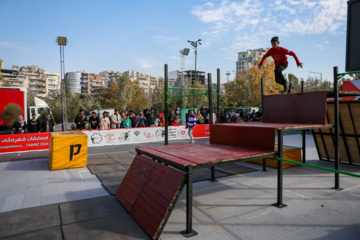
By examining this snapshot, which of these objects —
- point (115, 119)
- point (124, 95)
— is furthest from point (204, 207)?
point (124, 95)

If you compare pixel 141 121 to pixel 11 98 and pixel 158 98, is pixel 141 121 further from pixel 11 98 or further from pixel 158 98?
pixel 158 98

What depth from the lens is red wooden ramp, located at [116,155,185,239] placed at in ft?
12.3

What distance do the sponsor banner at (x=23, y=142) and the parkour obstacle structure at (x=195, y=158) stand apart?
934 centimetres

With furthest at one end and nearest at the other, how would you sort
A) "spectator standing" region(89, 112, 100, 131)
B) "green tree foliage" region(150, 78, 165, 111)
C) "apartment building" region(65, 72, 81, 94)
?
"apartment building" region(65, 72, 81, 94), "green tree foliage" region(150, 78, 165, 111), "spectator standing" region(89, 112, 100, 131)

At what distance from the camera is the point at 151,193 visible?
428 cm

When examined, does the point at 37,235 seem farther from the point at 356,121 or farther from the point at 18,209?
the point at 356,121

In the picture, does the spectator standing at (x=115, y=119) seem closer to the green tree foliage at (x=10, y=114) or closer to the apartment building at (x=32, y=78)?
the green tree foliage at (x=10, y=114)

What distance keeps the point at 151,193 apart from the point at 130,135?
11470mm

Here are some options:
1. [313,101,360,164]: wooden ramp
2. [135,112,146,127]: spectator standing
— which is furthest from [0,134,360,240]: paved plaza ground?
[135,112,146,127]: spectator standing

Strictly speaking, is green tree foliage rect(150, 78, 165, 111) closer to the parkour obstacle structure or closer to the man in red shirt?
the man in red shirt

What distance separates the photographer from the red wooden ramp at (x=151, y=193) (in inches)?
148

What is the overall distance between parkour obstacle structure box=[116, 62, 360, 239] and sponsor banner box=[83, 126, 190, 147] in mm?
9208

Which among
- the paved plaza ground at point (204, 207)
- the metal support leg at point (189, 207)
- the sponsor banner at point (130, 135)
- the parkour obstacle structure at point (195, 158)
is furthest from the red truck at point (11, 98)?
the metal support leg at point (189, 207)

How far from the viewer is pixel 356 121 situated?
26.2ft
